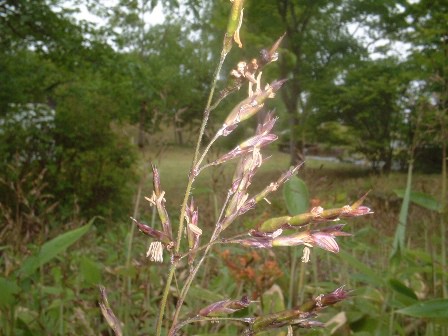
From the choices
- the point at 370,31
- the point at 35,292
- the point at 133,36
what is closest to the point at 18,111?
the point at 35,292

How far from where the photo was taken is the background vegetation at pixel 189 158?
1.50 m

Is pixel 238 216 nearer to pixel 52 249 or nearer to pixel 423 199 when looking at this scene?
pixel 52 249

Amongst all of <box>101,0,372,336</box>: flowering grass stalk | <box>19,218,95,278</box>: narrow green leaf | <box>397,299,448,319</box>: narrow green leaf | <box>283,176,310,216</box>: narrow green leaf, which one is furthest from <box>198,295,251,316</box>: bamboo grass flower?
<box>283,176,310,216</box>: narrow green leaf

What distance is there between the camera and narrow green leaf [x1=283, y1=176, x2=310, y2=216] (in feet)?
4.52

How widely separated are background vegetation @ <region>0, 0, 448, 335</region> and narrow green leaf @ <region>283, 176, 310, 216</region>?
0.04m

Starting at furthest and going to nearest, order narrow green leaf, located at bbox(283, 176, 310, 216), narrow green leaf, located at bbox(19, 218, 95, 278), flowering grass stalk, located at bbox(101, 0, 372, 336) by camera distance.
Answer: narrow green leaf, located at bbox(283, 176, 310, 216), narrow green leaf, located at bbox(19, 218, 95, 278), flowering grass stalk, located at bbox(101, 0, 372, 336)

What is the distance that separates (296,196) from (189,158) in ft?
46.6

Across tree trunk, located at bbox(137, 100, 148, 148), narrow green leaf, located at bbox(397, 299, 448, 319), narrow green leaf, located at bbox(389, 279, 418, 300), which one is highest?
tree trunk, located at bbox(137, 100, 148, 148)

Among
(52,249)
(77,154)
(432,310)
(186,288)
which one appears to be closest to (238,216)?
(186,288)

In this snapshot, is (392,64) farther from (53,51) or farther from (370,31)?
(53,51)

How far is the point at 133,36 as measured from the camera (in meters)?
35.1

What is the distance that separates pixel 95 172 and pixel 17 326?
6793mm

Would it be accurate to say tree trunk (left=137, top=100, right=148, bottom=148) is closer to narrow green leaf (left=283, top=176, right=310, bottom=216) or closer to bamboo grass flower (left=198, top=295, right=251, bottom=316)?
narrow green leaf (left=283, top=176, right=310, bottom=216)

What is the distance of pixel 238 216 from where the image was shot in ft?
1.65
